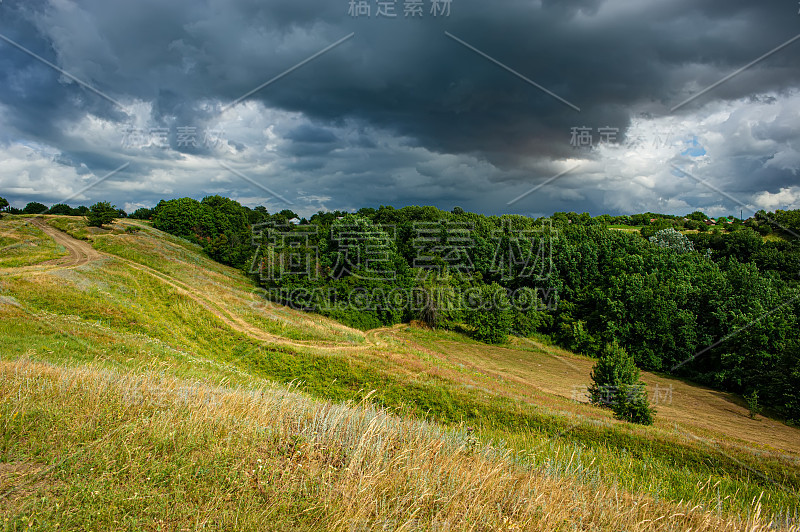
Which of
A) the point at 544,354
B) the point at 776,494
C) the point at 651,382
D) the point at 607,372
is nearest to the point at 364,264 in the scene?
the point at 544,354

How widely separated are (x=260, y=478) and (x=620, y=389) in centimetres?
2469

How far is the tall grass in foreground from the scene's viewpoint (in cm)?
362

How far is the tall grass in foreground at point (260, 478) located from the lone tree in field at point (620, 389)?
63.1 ft

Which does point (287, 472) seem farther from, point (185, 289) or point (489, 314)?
point (489, 314)

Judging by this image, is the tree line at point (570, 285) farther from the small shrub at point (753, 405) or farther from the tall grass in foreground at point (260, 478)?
the tall grass in foreground at point (260, 478)

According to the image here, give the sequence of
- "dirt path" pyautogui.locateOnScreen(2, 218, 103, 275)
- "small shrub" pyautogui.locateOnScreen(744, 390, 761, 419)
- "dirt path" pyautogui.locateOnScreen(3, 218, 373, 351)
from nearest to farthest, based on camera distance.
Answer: "dirt path" pyautogui.locateOnScreen(2, 218, 103, 275), "dirt path" pyautogui.locateOnScreen(3, 218, 373, 351), "small shrub" pyautogui.locateOnScreen(744, 390, 761, 419)

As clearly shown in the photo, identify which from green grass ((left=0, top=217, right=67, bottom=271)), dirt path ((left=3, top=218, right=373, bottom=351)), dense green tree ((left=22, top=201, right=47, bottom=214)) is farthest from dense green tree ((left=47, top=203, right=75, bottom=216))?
dirt path ((left=3, top=218, right=373, bottom=351))

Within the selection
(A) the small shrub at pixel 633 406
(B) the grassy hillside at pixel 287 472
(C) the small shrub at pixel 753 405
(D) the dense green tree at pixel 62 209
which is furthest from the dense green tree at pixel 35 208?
(C) the small shrub at pixel 753 405

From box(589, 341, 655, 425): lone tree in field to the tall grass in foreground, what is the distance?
757 inches

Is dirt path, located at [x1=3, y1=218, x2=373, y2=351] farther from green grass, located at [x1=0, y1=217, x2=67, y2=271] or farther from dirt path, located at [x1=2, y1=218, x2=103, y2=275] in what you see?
green grass, located at [x1=0, y1=217, x2=67, y2=271]

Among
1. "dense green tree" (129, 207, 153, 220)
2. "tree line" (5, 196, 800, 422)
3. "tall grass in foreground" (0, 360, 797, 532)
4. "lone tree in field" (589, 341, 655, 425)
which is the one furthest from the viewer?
"dense green tree" (129, 207, 153, 220)

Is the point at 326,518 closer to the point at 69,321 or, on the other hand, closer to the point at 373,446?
the point at 373,446

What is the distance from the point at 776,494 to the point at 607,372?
19.7 metres

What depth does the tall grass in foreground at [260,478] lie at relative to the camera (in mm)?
3625
